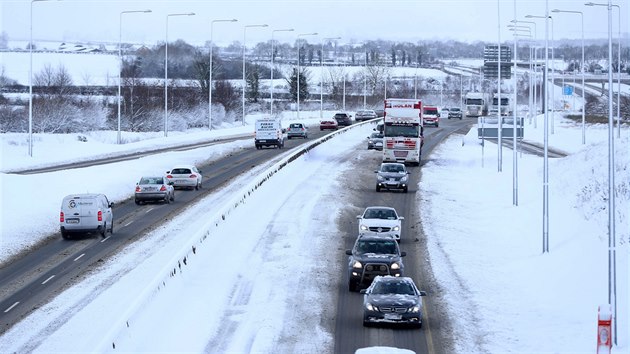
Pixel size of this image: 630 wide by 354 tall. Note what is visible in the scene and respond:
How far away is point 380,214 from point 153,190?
1398 cm

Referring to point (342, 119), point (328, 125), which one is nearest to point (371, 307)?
point (328, 125)

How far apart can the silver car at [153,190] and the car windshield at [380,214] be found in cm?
1327

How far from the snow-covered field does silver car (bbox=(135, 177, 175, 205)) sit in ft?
5.80

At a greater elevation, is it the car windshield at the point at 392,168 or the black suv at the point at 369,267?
the car windshield at the point at 392,168

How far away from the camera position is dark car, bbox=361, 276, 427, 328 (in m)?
24.3

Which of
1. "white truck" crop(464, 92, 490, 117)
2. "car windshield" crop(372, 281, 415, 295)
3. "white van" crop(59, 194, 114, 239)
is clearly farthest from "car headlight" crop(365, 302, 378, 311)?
"white truck" crop(464, 92, 490, 117)

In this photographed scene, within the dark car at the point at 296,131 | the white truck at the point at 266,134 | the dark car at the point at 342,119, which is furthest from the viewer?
the dark car at the point at 342,119

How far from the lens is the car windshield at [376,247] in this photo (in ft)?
100

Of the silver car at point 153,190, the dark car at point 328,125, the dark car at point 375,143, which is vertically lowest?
the silver car at point 153,190

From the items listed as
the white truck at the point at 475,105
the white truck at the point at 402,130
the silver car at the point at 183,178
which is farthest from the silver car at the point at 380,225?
the white truck at the point at 475,105

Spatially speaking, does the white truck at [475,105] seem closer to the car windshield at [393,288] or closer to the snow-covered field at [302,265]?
the snow-covered field at [302,265]

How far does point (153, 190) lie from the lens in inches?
1905

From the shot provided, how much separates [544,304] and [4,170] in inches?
1739

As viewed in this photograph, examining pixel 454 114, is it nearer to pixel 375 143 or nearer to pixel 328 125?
pixel 328 125
